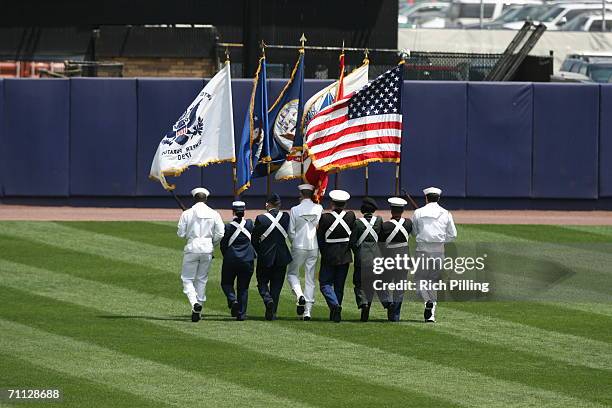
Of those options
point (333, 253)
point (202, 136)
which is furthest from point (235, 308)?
point (202, 136)

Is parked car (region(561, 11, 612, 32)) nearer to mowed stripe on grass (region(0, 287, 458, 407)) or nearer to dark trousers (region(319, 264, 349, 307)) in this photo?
dark trousers (region(319, 264, 349, 307))

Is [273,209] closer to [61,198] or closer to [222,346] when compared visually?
[222,346]

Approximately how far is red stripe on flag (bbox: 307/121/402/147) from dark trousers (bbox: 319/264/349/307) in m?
2.36

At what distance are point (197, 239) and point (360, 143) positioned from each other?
10.1ft

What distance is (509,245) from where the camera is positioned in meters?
22.7

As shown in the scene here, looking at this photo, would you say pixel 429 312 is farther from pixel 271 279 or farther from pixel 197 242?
pixel 197 242

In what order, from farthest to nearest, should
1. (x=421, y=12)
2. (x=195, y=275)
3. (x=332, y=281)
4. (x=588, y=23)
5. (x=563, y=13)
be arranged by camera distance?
(x=421, y=12)
(x=563, y=13)
(x=588, y=23)
(x=332, y=281)
(x=195, y=275)

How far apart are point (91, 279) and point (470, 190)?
952 centimetres

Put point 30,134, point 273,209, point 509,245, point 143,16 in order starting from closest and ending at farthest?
1. point 273,209
2. point 509,245
3. point 30,134
4. point 143,16

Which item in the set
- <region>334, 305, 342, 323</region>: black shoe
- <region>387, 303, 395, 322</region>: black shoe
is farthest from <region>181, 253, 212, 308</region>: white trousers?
<region>387, 303, 395, 322</region>: black shoe

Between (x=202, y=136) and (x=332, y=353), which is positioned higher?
(x=202, y=136)

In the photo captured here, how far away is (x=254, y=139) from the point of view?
1930 centimetres

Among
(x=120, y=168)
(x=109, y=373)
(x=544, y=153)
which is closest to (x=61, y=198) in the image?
(x=120, y=168)

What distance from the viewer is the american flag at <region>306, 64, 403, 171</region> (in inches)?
731
